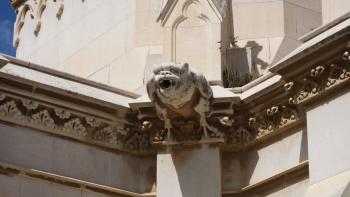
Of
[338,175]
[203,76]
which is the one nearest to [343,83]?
[338,175]

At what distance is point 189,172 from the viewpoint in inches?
561

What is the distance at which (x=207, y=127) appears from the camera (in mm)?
14266

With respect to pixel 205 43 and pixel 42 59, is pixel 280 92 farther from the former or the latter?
pixel 42 59

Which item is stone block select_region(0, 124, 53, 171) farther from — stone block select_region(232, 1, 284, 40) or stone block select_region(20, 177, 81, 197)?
stone block select_region(232, 1, 284, 40)

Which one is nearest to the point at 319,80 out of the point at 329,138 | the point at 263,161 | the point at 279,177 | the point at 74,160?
the point at 329,138

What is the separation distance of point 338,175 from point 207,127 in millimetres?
2170

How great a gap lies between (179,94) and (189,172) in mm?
1043

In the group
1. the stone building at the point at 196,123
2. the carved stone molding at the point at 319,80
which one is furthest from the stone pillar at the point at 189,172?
the carved stone molding at the point at 319,80

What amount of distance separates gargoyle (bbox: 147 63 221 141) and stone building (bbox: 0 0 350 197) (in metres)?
0.15

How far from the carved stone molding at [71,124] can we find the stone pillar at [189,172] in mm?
503

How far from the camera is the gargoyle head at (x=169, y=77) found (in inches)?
537

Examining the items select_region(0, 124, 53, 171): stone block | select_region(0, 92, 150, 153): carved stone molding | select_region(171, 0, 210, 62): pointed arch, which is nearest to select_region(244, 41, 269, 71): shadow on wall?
select_region(171, 0, 210, 62): pointed arch

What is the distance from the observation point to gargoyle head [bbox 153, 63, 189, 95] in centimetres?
1363

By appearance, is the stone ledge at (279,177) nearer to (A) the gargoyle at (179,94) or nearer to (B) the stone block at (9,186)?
(A) the gargoyle at (179,94)
